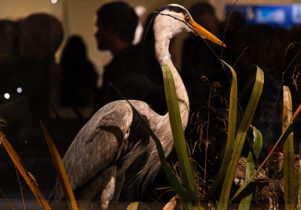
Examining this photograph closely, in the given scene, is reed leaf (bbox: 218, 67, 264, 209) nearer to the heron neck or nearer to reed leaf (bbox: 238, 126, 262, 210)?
reed leaf (bbox: 238, 126, 262, 210)

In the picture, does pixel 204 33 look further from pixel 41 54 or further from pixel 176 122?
pixel 41 54

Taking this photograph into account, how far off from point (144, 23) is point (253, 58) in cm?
37

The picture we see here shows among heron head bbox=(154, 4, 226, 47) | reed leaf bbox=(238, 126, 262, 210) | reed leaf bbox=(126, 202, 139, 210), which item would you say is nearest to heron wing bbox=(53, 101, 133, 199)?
reed leaf bbox=(126, 202, 139, 210)

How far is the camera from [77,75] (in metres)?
1.50

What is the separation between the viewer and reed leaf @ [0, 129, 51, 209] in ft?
4.51

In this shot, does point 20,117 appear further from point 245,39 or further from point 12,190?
point 245,39

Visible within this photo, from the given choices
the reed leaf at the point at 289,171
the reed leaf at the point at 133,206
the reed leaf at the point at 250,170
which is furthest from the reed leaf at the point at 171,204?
the reed leaf at the point at 289,171

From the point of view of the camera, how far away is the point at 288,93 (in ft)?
4.60

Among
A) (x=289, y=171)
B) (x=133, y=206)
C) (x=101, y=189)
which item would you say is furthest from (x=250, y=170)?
(x=101, y=189)

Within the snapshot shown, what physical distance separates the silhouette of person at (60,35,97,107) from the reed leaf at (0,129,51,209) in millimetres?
224

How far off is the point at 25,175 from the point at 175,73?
0.56 metres

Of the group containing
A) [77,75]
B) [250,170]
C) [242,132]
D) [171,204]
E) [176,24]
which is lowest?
[171,204]

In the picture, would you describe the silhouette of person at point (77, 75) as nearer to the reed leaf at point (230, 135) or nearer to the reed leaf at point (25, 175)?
the reed leaf at point (25, 175)

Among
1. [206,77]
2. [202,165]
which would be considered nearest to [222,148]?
[202,165]
